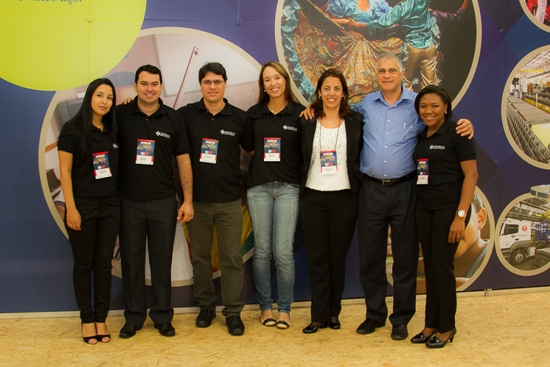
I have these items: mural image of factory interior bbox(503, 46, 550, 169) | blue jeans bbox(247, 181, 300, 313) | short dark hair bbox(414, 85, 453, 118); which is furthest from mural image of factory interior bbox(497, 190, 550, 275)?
blue jeans bbox(247, 181, 300, 313)

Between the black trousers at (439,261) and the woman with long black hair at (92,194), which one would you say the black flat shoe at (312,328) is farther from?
the woman with long black hair at (92,194)

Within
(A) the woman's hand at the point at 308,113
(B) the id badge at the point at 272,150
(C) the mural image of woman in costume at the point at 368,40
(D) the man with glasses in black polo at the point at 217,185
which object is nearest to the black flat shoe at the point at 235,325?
(D) the man with glasses in black polo at the point at 217,185

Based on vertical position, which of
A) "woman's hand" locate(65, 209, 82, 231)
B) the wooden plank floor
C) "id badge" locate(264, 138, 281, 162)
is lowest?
the wooden plank floor

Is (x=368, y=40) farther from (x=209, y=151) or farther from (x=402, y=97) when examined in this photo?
(x=209, y=151)

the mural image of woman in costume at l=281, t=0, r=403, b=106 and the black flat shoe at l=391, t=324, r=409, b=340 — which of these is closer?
the black flat shoe at l=391, t=324, r=409, b=340

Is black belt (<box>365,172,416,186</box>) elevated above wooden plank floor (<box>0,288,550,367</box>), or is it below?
above

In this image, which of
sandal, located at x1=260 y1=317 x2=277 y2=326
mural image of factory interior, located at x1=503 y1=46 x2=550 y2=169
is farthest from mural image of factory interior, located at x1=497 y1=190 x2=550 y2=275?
sandal, located at x1=260 y1=317 x2=277 y2=326

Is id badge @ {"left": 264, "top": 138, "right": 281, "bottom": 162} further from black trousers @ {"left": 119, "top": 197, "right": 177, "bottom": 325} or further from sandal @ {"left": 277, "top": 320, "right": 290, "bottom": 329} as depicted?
sandal @ {"left": 277, "top": 320, "right": 290, "bottom": 329}

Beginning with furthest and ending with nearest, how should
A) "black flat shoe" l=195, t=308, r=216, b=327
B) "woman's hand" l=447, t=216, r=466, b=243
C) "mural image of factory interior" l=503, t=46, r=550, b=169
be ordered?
"mural image of factory interior" l=503, t=46, r=550, b=169 < "black flat shoe" l=195, t=308, r=216, b=327 < "woman's hand" l=447, t=216, r=466, b=243

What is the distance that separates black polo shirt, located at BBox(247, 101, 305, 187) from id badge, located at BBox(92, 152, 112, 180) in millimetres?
945

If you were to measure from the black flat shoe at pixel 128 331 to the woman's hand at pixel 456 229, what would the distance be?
6.95 ft

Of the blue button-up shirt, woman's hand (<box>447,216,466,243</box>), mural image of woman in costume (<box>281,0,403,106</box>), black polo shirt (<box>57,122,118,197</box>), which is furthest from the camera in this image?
mural image of woman in costume (<box>281,0,403,106</box>)

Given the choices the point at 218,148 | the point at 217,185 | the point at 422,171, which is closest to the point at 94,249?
the point at 217,185

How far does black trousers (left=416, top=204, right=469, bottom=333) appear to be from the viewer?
3.25 metres
